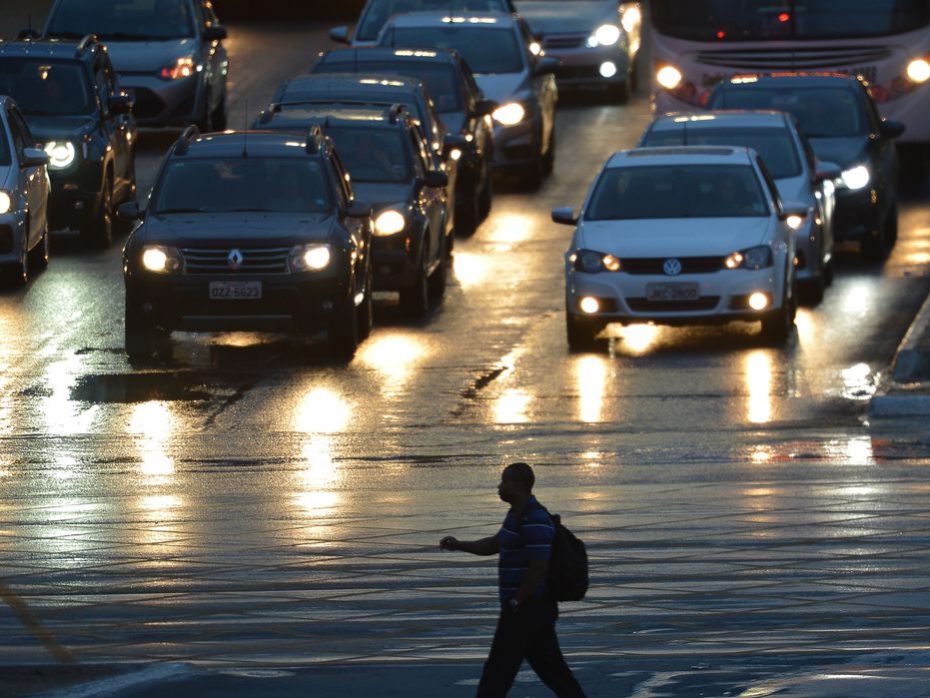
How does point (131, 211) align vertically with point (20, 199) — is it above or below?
above

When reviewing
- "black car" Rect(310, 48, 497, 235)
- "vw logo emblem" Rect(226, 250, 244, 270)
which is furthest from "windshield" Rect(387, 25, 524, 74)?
"vw logo emblem" Rect(226, 250, 244, 270)

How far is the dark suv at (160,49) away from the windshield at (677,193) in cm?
1035

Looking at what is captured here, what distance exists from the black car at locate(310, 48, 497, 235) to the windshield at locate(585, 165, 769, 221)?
18.4 ft

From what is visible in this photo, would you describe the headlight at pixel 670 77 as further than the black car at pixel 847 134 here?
Yes

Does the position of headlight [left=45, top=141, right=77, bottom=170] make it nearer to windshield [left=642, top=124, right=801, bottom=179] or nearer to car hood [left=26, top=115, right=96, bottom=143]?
car hood [left=26, top=115, right=96, bottom=143]

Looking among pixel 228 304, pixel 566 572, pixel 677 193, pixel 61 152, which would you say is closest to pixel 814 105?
pixel 677 193

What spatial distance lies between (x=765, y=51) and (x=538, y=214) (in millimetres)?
3742

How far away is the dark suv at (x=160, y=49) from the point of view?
3069cm

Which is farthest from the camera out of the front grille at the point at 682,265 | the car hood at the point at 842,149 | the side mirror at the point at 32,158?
the car hood at the point at 842,149

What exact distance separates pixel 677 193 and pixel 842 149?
478 cm

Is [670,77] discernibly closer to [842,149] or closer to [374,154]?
[842,149]

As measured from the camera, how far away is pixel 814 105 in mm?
26375

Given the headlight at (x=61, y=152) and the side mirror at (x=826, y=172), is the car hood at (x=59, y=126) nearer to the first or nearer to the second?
the headlight at (x=61, y=152)

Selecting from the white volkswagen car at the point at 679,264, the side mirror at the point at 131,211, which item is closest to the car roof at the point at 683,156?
the white volkswagen car at the point at 679,264
